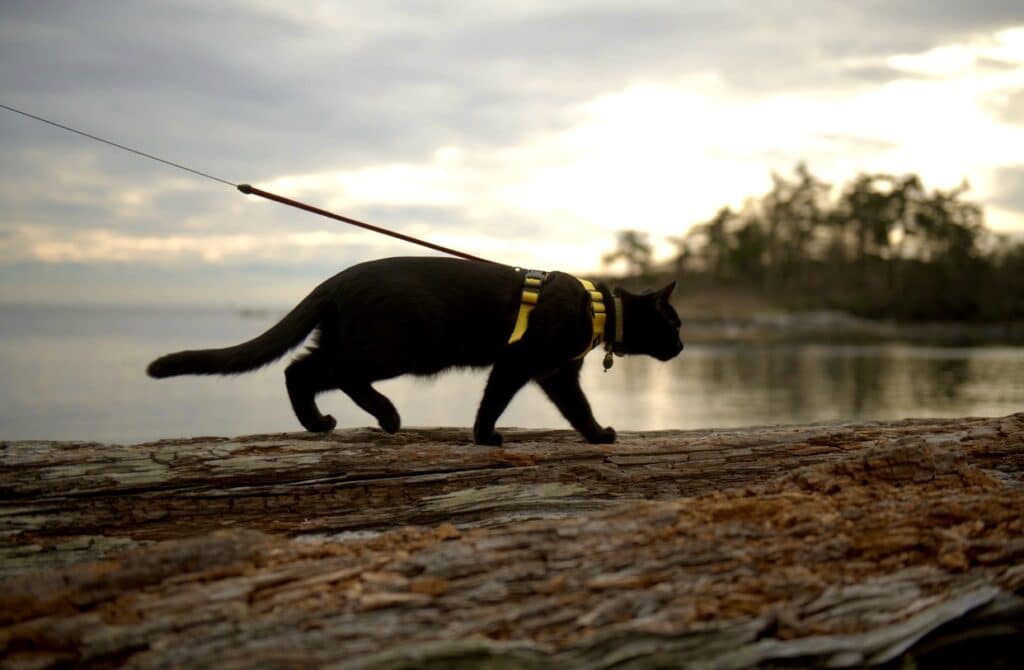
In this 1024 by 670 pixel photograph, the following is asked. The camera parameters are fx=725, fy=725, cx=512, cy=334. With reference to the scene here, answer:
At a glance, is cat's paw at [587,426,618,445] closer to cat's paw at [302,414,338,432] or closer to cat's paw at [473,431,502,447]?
cat's paw at [473,431,502,447]

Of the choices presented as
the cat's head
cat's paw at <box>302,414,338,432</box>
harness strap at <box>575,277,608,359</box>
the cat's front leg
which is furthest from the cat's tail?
the cat's head

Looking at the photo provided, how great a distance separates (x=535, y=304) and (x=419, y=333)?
789 millimetres

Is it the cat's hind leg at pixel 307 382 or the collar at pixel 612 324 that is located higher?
the collar at pixel 612 324

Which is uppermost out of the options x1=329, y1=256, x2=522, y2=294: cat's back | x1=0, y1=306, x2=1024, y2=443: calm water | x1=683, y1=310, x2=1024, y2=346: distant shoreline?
x1=683, y1=310, x2=1024, y2=346: distant shoreline

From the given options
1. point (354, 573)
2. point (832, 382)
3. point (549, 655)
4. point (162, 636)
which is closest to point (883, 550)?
point (549, 655)

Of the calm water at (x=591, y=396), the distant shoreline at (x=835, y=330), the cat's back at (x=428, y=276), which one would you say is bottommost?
the calm water at (x=591, y=396)

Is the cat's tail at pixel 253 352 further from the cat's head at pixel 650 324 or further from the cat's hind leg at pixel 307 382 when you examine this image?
the cat's head at pixel 650 324

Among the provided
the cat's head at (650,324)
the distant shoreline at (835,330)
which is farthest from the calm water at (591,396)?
the distant shoreline at (835,330)

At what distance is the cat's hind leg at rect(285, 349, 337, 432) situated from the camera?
473cm

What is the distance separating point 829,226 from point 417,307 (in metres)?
69.4

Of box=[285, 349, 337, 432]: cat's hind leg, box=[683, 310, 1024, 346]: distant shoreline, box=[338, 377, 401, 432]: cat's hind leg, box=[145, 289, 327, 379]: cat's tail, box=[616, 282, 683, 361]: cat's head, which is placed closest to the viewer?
box=[145, 289, 327, 379]: cat's tail

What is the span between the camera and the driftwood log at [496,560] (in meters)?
2.34

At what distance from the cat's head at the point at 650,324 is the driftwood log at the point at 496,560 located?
1.64m

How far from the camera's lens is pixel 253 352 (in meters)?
4.34
